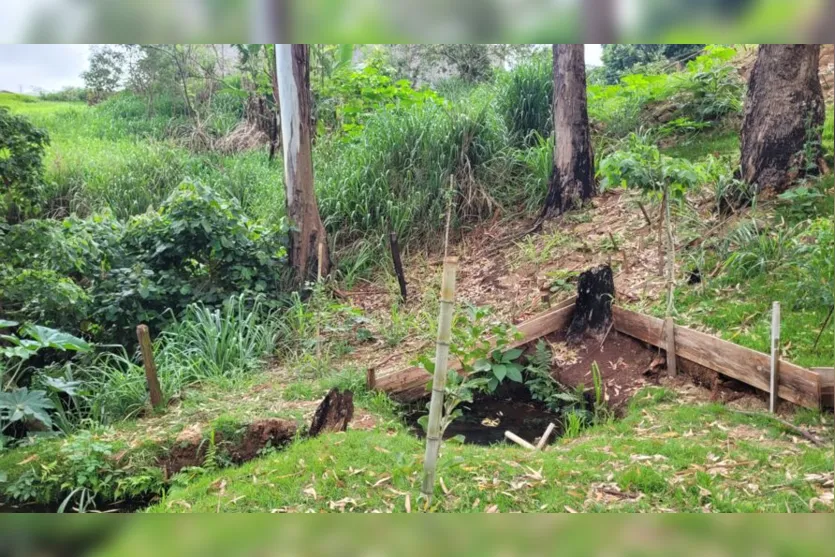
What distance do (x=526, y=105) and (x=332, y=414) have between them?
1389 mm

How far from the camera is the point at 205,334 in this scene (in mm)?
2420

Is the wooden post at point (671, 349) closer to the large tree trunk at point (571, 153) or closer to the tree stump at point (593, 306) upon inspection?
the tree stump at point (593, 306)

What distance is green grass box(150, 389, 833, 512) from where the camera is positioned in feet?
5.41

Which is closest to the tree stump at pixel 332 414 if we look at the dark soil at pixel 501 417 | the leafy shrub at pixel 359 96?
the dark soil at pixel 501 417

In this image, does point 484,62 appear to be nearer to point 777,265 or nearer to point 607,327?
point 607,327

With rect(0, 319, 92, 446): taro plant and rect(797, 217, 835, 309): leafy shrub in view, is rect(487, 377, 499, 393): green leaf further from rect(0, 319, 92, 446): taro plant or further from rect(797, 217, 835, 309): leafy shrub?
rect(0, 319, 92, 446): taro plant

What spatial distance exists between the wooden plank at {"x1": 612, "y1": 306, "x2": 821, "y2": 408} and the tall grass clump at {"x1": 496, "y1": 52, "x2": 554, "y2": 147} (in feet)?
2.52

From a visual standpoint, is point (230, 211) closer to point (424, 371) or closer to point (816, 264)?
point (424, 371)

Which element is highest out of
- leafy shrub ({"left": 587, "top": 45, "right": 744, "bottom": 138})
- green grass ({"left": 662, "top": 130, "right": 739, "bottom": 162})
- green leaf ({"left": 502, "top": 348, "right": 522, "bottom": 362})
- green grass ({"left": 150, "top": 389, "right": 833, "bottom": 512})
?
leafy shrub ({"left": 587, "top": 45, "right": 744, "bottom": 138})

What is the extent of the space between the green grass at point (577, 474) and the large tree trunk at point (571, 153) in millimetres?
810

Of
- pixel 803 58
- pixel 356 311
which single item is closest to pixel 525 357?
pixel 356 311

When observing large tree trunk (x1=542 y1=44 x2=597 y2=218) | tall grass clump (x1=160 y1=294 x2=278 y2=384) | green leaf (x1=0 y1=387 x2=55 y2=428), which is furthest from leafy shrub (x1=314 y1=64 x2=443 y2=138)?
green leaf (x1=0 y1=387 x2=55 y2=428)

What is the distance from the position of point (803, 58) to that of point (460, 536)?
1.74 meters

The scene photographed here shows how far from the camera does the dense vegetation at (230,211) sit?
2.08m
